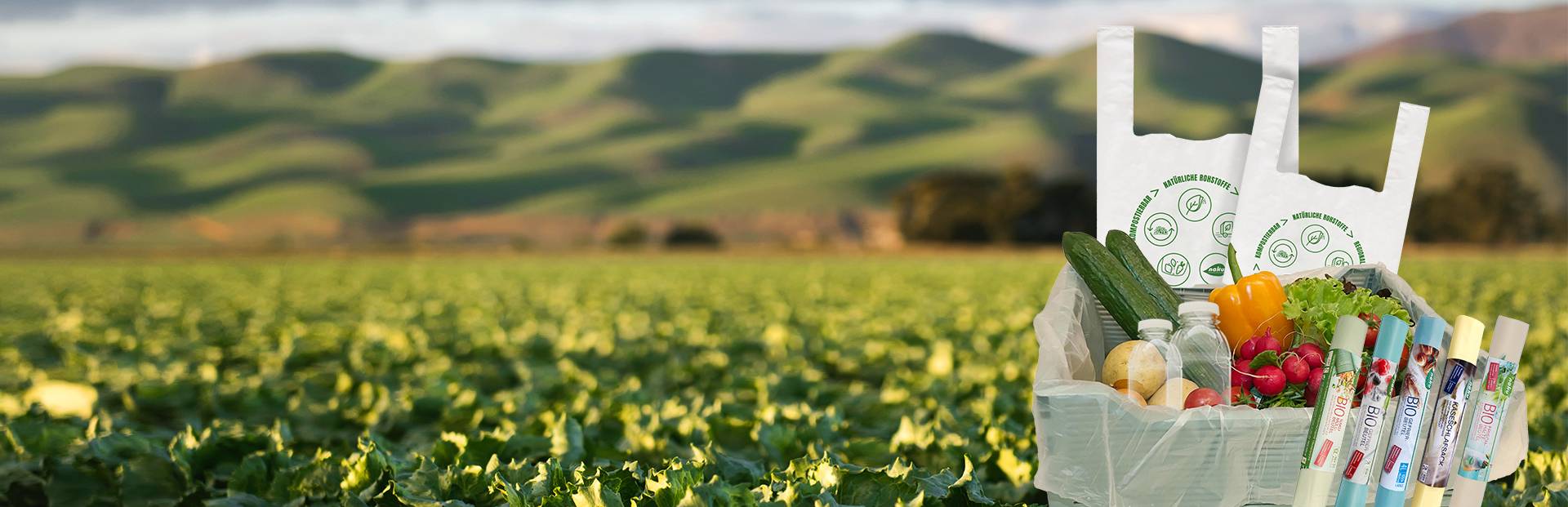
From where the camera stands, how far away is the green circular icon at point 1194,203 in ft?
10.4

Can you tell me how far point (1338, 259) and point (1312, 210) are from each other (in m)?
0.15

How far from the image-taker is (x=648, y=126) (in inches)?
6161

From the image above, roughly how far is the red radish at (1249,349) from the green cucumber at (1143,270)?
246 mm

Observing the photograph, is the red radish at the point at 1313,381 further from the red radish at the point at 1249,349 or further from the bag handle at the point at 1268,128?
the bag handle at the point at 1268,128

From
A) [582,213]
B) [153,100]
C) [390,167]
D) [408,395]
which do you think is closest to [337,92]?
[153,100]

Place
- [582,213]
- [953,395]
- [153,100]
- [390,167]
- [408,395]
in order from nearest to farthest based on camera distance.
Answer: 1. [408,395]
2. [953,395]
3. [582,213]
4. [390,167]
5. [153,100]

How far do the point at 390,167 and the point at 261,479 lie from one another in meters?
139

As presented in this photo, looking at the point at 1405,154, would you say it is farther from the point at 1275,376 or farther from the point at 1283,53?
the point at 1275,376

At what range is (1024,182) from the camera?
227 ft

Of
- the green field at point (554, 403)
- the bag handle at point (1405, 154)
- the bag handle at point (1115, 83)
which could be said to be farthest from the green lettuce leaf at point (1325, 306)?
the green field at point (554, 403)

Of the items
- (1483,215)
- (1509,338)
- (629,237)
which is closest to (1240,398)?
(1509,338)

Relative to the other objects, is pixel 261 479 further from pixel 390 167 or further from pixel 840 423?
pixel 390 167

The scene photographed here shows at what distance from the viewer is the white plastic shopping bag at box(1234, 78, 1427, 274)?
10.1 feet

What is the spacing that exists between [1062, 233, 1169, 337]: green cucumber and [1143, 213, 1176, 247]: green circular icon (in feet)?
0.60
